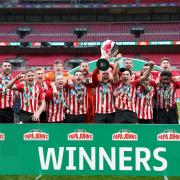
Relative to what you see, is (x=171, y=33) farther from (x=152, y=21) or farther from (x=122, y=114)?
(x=122, y=114)

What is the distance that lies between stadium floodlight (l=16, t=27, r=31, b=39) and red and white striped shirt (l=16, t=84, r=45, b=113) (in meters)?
27.0

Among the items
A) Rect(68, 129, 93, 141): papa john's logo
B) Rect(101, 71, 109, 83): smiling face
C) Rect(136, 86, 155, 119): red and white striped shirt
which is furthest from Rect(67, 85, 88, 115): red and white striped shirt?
Rect(68, 129, 93, 141): papa john's logo

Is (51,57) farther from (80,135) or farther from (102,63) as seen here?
(80,135)

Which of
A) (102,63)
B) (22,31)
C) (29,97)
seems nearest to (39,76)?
(29,97)

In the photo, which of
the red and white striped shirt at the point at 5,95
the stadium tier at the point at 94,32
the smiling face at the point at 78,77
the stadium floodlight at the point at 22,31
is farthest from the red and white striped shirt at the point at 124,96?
the stadium floodlight at the point at 22,31

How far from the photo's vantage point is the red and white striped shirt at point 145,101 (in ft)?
20.4

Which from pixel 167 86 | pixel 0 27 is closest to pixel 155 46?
pixel 0 27

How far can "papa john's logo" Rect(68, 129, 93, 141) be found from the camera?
4.60 meters

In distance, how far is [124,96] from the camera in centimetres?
591

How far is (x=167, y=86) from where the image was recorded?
624 centimetres

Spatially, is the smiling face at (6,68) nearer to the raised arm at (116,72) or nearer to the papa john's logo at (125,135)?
the raised arm at (116,72)

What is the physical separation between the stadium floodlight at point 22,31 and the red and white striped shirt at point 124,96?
90.1 ft

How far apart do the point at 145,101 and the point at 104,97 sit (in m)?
0.68

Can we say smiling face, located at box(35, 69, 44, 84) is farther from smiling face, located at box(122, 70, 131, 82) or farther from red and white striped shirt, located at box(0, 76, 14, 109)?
smiling face, located at box(122, 70, 131, 82)
